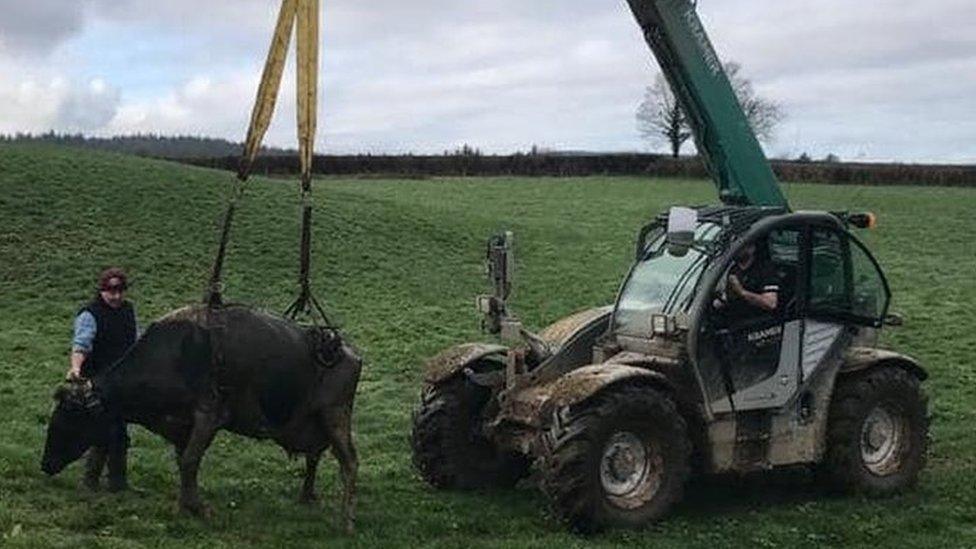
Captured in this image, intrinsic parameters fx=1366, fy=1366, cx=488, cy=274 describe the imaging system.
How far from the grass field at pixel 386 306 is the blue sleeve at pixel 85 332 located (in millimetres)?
1120

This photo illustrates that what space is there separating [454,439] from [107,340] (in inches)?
114

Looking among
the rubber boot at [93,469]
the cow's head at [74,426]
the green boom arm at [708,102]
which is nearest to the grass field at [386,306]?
the rubber boot at [93,469]

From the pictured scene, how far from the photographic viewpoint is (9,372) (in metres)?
16.7

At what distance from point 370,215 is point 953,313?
15738 millimetres

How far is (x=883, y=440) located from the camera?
11.7 meters

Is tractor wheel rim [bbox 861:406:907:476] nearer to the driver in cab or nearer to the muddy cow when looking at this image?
the driver in cab

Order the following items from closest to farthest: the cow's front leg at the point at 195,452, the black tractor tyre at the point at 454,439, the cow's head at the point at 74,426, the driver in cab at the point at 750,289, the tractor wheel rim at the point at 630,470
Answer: the cow's front leg at the point at 195,452, the cow's head at the point at 74,426, the tractor wheel rim at the point at 630,470, the driver in cab at the point at 750,289, the black tractor tyre at the point at 454,439

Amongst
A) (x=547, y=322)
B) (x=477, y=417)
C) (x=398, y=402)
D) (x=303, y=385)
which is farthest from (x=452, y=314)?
(x=303, y=385)

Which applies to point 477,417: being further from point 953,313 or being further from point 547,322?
point 953,313

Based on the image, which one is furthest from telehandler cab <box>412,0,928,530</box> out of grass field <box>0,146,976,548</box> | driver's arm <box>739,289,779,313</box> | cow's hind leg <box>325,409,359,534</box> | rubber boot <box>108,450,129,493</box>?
rubber boot <box>108,450,129,493</box>

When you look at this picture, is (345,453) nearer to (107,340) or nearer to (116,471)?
(116,471)

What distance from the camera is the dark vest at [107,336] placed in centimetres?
1038

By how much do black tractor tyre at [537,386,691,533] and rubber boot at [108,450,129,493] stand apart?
326 cm

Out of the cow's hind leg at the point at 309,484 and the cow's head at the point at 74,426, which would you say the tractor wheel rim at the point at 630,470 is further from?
the cow's head at the point at 74,426
